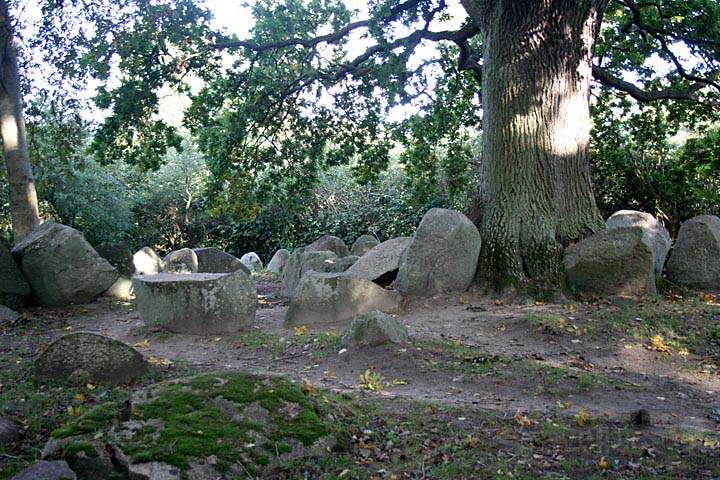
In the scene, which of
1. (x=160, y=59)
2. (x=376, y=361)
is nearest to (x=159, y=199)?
(x=160, y=59)

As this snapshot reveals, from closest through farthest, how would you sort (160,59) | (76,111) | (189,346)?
(189,346)
(160,59)
(76,111)

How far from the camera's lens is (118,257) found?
478 inches

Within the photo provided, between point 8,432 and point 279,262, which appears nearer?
point 8,432

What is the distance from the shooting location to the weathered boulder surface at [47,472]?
3.64 meters

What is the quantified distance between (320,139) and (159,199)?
12.7 metres

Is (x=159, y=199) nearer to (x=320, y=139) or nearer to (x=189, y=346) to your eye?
(x=320, y=139)

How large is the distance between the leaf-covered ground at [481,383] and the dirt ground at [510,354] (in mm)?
23

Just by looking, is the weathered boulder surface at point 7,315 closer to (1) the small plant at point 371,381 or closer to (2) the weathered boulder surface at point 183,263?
(2) the weathered boulder surface at point 183,263

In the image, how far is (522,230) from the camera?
9875mm

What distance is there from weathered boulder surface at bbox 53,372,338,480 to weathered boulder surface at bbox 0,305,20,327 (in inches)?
236

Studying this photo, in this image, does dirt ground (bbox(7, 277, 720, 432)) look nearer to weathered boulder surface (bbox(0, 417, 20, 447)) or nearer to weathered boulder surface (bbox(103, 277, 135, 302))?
weathered boulder surface (bbox(103, 277, 135, 302))

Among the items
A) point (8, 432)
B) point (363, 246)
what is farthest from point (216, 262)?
point (8, 432)

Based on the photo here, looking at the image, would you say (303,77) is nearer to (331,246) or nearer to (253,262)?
(331,246)

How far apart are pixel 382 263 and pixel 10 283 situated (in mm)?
5595
